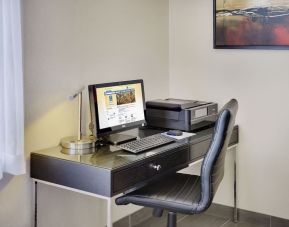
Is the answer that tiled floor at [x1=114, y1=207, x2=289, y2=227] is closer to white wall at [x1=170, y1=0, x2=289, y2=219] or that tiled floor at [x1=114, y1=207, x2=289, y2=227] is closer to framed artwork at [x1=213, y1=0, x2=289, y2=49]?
white wall at [x1=170, y1=0, x2=289, y2=219]

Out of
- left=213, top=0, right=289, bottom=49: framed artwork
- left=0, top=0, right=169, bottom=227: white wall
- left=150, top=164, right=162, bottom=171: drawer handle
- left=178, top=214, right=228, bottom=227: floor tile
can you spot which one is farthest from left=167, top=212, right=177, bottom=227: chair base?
left=213, top=0, right=289, bottom=49: framed artwork

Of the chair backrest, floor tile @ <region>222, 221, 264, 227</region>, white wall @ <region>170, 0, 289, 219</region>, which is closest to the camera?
the chair backrest

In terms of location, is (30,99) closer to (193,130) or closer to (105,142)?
(105,142)

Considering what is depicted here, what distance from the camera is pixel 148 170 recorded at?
8.07 feet

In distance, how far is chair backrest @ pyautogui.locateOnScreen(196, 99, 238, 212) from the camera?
7.29ft

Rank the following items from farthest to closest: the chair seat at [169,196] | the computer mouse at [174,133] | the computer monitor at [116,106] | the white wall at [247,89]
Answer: the white wall at [247,89] → the computer mouse at [174,133] → the computer monitor at [116,106] → the chair seat at [169,196]

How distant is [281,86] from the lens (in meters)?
3.25

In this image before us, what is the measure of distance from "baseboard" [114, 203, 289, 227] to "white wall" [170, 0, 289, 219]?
0.14ft

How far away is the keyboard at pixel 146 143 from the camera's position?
2.54 meters

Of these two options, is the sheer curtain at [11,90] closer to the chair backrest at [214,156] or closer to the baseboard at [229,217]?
the chair backrest at [214,156]

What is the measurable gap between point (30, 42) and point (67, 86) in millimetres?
379

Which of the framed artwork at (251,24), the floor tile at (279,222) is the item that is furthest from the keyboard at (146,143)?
the floor tile at (279,222)

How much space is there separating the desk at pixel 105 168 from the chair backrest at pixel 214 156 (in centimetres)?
32

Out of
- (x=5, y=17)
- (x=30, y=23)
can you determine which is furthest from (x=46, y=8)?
(x=5, y=17)
